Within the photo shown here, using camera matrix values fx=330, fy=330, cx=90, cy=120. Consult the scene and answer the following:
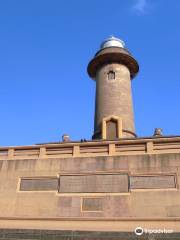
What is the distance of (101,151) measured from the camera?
15211 millimetres

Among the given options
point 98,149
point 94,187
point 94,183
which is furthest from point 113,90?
point 94,187

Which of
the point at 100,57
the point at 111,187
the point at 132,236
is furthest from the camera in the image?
the point at 100,57

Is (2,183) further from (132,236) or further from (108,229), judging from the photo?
(132,236)

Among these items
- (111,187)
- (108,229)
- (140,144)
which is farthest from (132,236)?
(140,144)

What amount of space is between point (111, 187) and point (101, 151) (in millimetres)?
1909

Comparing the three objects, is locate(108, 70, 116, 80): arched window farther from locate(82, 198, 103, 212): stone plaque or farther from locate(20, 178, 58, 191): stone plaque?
locate(82, 198, 103, 212): stone plaque

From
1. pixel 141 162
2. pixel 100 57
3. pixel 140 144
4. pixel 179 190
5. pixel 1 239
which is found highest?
pixel 100 57

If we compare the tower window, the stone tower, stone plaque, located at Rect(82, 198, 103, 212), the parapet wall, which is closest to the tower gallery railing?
the parapet wall

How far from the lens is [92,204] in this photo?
13.7 m

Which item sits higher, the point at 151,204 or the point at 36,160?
the point at 36,160

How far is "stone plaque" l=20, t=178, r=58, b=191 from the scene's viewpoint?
14.6m

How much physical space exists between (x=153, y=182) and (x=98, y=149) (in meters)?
2.99

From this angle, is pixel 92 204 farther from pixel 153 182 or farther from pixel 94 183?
pixel 153 182

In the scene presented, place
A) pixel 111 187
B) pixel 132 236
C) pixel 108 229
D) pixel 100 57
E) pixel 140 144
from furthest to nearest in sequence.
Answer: pixel 100 57
pixel 140 144
pixel 111 187
pixel 108 229
pixel 132 236
